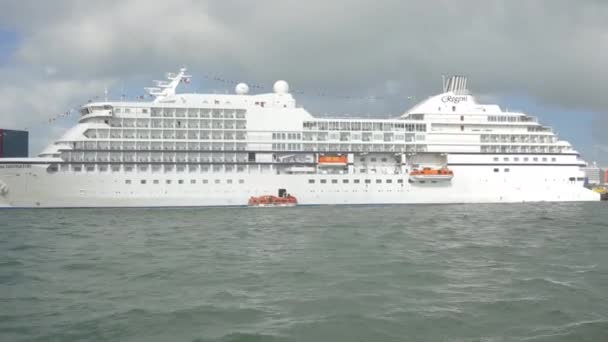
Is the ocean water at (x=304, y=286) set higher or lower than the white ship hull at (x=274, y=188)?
lower

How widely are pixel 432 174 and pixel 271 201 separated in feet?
48.6

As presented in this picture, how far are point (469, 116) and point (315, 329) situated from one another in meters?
43.1

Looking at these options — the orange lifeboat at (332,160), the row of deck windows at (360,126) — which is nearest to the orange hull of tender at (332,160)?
the orange lifeboat at (332,160)

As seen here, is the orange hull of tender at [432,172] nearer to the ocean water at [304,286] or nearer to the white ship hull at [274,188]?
the white ship hull at [274,188]

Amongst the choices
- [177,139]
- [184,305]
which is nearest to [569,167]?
[177,139]

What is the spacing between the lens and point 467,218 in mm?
30641

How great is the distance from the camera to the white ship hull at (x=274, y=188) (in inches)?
1540

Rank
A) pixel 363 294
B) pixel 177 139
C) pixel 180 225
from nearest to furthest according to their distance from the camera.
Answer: pixel 363 294, pixel 180 225, pixel 177 139

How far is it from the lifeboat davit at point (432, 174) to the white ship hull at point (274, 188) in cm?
57

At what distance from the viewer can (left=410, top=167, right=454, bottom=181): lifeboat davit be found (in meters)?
44.7

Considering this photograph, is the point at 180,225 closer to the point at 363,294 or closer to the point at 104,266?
the point at 104,266

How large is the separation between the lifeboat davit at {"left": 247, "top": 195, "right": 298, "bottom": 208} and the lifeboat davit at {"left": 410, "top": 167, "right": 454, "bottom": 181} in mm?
11366

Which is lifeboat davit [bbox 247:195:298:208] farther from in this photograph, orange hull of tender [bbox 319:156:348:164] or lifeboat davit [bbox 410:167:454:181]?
lifeboat davit [bbox 410:167:454:181]

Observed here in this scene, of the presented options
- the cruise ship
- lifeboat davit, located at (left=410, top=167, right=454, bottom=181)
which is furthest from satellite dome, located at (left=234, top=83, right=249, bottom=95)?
lifeboat davit, located at (left=410, top=167, right=454, bottom=181)
